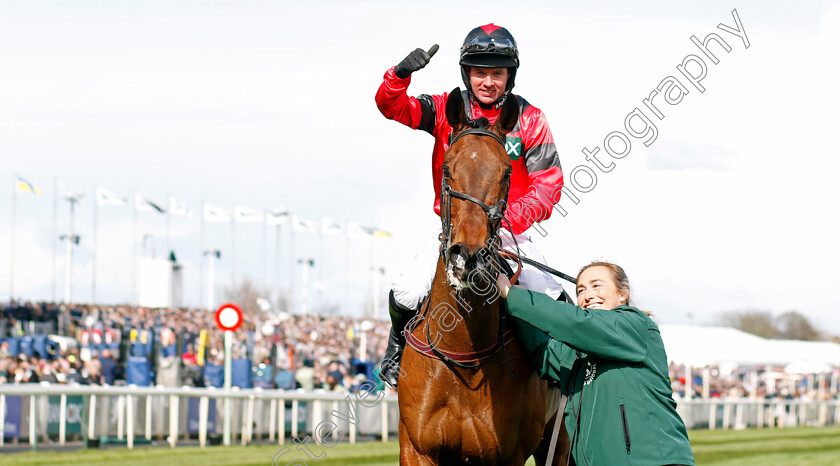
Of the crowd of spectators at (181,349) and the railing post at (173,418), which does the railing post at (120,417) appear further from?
the crowd of spectators at (181,349)

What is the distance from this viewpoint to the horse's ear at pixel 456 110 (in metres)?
4.05

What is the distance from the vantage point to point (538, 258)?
4668 millimetres

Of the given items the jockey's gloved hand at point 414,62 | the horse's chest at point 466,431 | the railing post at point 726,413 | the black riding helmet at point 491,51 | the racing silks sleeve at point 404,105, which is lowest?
the railing post at point 726,413

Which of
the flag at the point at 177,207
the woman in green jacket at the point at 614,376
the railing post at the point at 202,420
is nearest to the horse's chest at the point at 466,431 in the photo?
the woman in green jacket at the point at 614,376

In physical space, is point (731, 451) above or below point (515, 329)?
below

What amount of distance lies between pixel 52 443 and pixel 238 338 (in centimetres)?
1231

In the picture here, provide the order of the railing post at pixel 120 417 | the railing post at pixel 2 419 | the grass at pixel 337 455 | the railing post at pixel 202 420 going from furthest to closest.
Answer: the railing post at pixel 202 420, the railing post at pixel 120 417, the railing post at pixel 2 419, the grass at pixel 337 455

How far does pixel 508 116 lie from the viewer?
4.12 meters

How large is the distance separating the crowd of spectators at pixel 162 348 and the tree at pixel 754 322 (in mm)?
68550

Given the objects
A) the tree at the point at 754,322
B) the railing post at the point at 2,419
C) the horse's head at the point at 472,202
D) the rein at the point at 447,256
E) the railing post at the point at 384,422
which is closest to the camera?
the horse's head at the point at 472,202

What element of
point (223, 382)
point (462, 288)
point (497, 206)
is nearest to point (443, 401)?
point (462, 288)

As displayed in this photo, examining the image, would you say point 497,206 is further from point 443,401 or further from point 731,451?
point 731,451

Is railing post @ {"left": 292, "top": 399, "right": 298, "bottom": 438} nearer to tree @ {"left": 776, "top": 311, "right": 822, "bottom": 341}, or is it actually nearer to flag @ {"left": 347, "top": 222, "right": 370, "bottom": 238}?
flag @ {"left": 347, "top": 222, "right": 370, "bottom": 238}

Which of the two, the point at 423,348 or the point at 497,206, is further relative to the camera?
the point at 423,348
